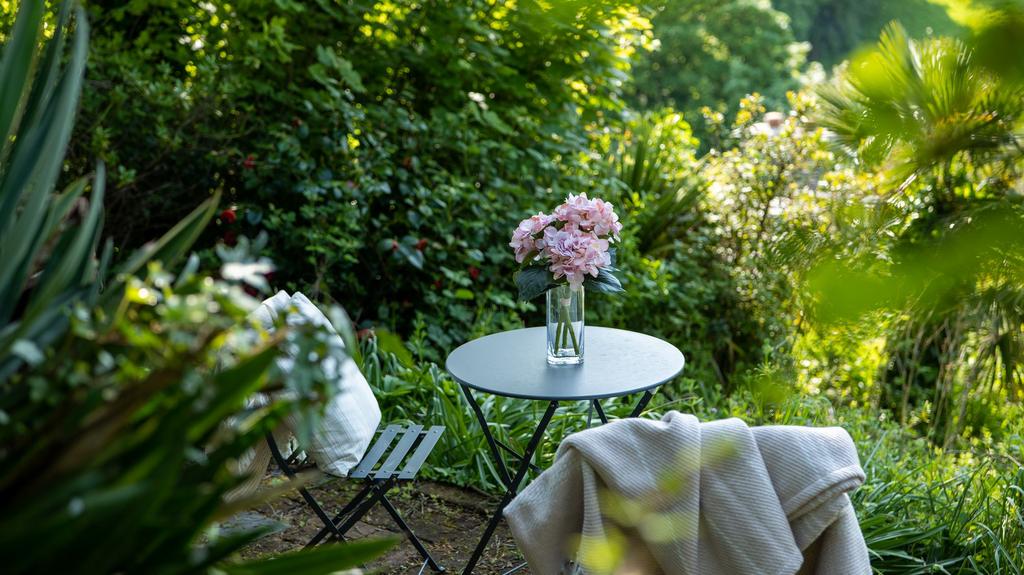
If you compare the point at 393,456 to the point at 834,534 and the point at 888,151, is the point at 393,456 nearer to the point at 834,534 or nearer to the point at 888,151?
the point at 834,534

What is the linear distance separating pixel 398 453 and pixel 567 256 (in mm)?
811

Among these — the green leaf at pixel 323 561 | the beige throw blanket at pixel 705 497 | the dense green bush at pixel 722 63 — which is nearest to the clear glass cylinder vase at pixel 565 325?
the beige throw blanket at pixel 705 497

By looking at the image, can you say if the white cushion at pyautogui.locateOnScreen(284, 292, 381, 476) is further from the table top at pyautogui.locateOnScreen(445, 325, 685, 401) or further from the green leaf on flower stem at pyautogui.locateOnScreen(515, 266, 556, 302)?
the green leaf on flower stem at pyautogui.locateOnScreen(515, 266, 556, 302)

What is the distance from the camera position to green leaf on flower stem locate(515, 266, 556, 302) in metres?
2.88

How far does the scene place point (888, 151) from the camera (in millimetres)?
654

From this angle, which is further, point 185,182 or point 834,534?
point 185,182

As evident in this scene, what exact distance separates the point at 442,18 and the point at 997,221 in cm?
484

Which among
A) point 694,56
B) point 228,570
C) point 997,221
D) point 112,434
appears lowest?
point 694,56

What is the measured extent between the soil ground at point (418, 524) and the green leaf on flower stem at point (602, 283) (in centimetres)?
98

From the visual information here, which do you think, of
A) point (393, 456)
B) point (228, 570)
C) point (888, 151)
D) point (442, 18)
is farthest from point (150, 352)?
point (442, 18)

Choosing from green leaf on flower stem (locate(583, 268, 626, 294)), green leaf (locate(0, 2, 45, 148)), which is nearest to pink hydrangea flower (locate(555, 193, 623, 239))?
green leaf on flower stem (locate(583, 268, 626, 294))

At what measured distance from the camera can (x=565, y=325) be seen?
3.02 meters

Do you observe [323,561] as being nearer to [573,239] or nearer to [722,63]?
[573,239]

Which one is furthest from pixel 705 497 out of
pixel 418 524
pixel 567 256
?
pixel 418 524
